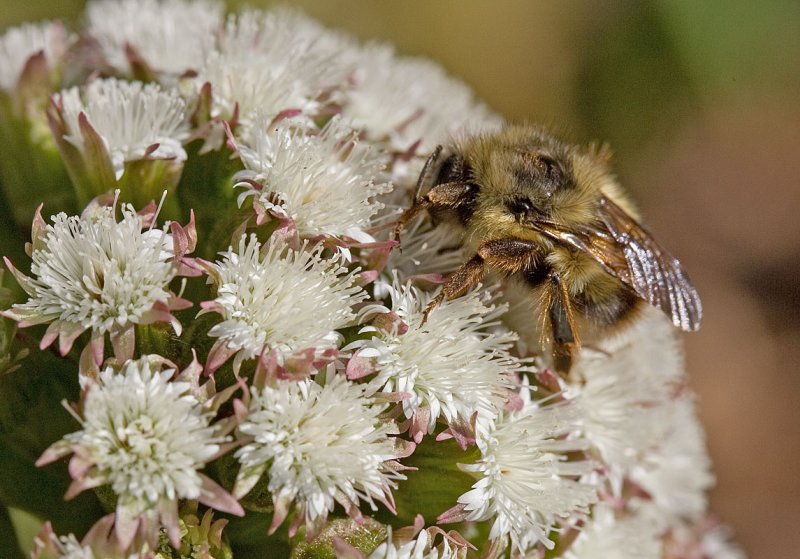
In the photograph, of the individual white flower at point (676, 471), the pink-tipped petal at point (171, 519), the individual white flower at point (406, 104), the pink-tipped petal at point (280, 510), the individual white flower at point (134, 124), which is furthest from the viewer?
the individual white flower at point (406, 104)

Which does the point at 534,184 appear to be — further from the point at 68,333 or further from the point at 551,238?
the point at 68,333

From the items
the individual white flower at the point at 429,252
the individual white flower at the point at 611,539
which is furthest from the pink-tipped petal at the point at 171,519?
the individual white flower at the point at 611,539

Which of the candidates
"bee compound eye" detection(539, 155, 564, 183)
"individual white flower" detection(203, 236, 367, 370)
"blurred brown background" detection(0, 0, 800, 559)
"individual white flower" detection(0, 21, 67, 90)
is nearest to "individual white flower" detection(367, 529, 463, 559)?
"individual white flower" detection(203, 236, 367, 370)

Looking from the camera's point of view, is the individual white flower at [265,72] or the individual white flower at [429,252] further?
the individual white flower at [265,72]

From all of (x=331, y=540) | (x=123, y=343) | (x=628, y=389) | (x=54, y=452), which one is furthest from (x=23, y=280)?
(x=628, y=389)

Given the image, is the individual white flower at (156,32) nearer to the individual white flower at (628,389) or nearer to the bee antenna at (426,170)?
the bee antenna at (426,170)

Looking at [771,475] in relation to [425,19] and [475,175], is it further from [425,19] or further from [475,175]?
[475,175]
